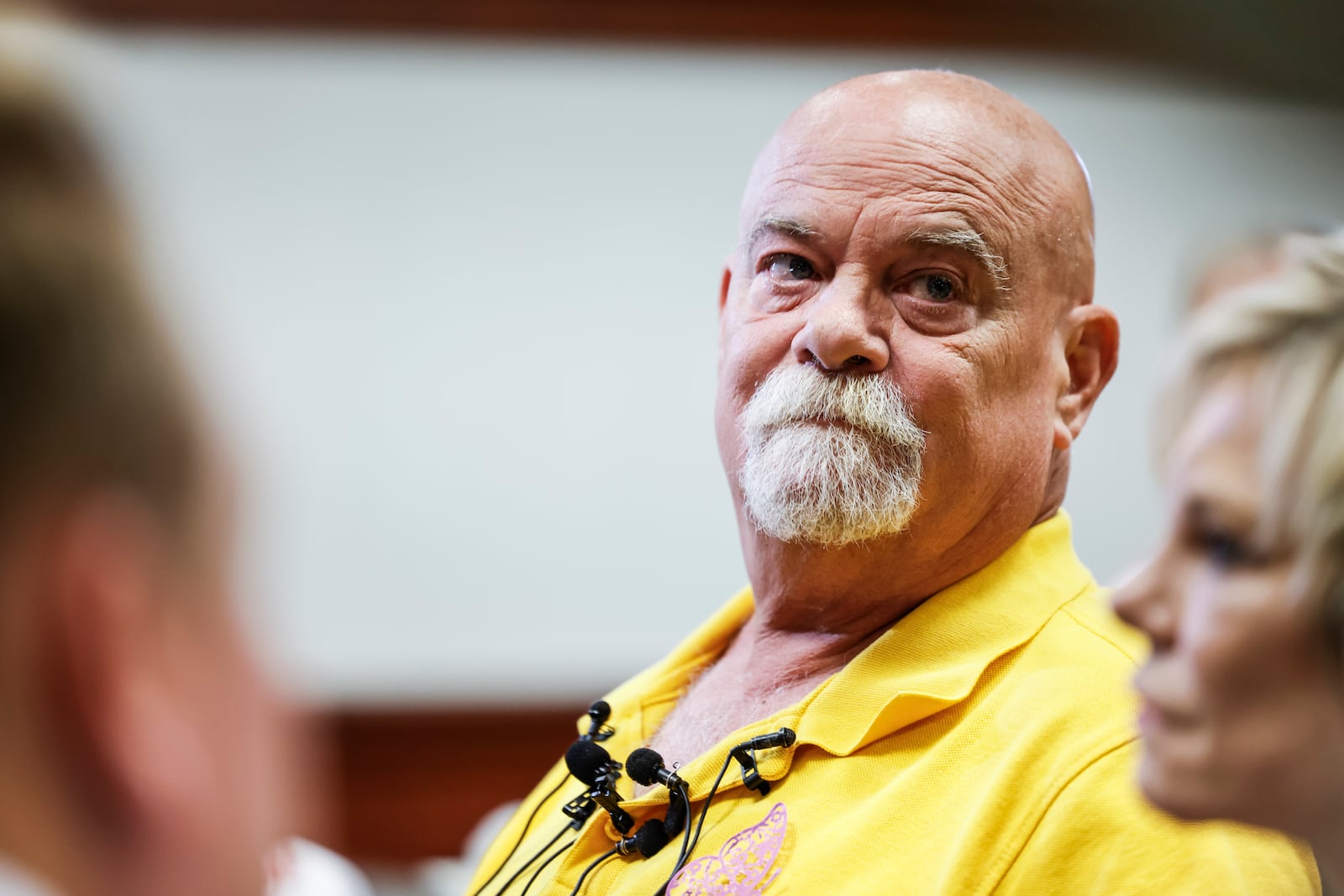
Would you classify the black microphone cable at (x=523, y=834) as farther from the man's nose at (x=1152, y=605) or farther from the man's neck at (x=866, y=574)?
the man's nose at (x=1152, y=605)

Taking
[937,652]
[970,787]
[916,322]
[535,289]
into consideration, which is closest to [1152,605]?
[970,787]

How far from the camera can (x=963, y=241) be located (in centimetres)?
151

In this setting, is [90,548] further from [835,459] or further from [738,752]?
[835,459]

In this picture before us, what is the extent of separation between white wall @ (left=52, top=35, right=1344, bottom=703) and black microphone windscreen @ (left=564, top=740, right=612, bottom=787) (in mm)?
2128

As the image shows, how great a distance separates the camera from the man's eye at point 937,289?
60.2 inches

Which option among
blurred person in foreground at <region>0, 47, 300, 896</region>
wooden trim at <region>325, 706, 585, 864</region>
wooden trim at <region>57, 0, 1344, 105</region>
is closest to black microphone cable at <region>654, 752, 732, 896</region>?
blurred person in foreground at <region>0, 47, 300, 896</region>

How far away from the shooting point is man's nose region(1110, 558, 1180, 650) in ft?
2.96

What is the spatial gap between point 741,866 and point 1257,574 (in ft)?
2.17

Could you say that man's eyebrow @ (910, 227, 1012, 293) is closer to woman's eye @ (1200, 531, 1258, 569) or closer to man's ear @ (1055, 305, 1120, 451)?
man's ear @ (1055, 305, 1120, 451)

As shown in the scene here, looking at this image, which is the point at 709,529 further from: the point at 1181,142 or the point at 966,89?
the point at 966,89

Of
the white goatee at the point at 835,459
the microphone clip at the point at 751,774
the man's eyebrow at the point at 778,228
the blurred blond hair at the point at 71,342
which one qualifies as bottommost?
the microphone clip at the point at 751,774

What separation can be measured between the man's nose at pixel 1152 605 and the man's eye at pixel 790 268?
76 centimetres

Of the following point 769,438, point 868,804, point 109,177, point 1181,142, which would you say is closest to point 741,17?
point 1181,142

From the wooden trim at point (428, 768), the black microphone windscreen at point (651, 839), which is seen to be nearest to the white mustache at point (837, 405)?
the black microphone windscreen at point (651, 839)
